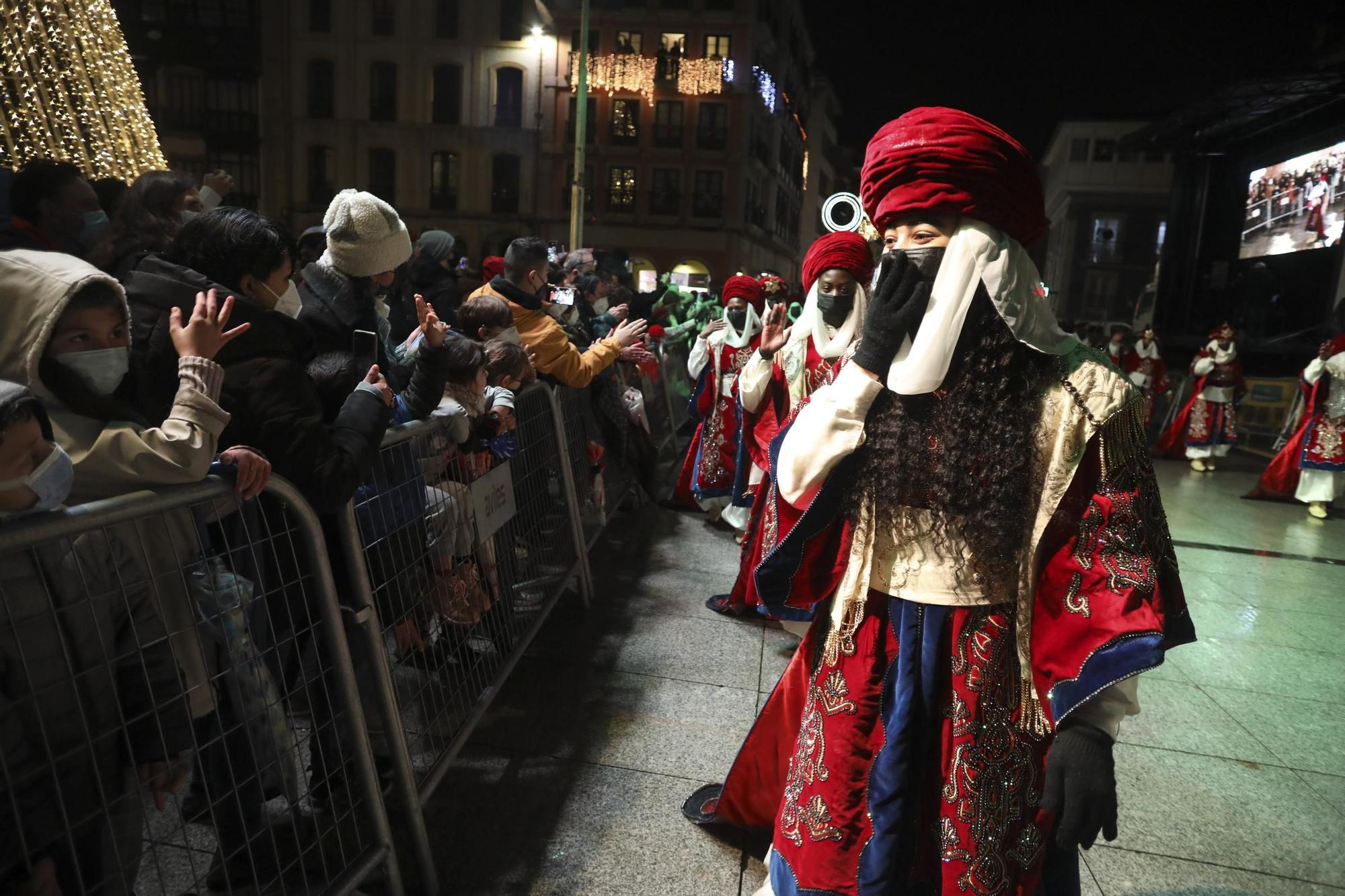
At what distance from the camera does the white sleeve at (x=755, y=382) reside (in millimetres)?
4289

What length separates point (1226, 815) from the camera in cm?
286

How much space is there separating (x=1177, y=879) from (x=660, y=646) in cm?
222

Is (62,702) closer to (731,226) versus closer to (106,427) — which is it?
(106,427)

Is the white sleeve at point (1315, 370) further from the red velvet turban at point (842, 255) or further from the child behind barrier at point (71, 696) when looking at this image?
the child behind barrier at point (71, 696)

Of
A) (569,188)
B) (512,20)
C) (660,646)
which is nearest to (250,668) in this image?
(660,646)

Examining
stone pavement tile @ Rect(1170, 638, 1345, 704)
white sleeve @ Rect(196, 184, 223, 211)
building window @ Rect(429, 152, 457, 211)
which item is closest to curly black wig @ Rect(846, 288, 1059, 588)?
stone pavement tile @ Rect(1170, 638, 1345, 704)

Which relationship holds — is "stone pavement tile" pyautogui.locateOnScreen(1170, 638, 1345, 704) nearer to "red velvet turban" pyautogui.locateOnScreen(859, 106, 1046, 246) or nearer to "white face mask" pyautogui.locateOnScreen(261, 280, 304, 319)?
"red velvet turban" pyautogui.locateOnScreen(859, 106, 1046, 246)

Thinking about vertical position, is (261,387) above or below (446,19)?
below

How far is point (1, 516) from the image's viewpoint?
129cm

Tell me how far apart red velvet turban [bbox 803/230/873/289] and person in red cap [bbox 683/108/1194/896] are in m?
1.95

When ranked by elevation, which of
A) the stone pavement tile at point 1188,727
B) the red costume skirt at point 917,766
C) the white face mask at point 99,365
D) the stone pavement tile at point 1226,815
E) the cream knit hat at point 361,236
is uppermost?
the cream knit hat at point 361,236

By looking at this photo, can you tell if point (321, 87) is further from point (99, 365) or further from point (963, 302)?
point (963, 302)

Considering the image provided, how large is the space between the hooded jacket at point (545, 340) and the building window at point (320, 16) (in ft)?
116

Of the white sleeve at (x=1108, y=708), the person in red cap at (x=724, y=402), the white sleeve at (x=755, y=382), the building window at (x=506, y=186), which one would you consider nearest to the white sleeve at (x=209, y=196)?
the white sleeve at (x=755, y=382)
